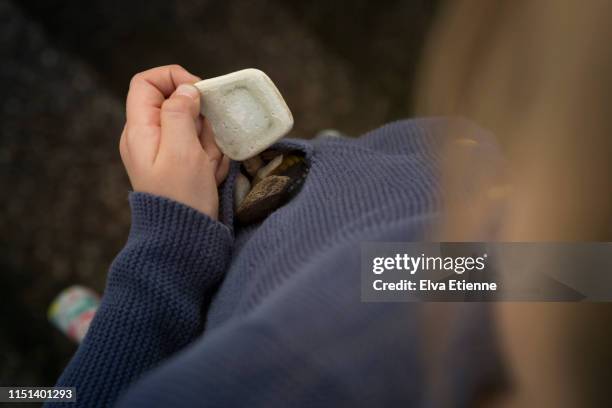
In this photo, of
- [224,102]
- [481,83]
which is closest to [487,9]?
[481,83]

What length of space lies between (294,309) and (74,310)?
648mm

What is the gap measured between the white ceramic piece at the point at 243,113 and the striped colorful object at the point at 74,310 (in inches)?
18.0

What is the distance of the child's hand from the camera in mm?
504

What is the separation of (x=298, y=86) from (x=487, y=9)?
67 centimetres

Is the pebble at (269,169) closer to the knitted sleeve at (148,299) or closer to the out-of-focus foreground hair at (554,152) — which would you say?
the knitted sleeve at (148,299)

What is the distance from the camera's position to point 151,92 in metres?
0.55

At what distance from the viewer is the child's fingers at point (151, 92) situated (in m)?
0.54

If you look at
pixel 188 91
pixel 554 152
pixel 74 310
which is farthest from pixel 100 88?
pixel 554 152

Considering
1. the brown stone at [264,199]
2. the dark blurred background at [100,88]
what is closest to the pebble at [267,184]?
the brown stone at [264,199]

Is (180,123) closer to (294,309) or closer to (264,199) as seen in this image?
(264,199)

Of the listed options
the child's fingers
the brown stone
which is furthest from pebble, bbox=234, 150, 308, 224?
the child's fingers

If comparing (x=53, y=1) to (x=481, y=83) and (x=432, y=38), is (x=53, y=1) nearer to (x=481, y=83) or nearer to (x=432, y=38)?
(x=432, y=38)

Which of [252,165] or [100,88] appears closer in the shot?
[252,165]

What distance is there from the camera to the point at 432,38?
95 cm
